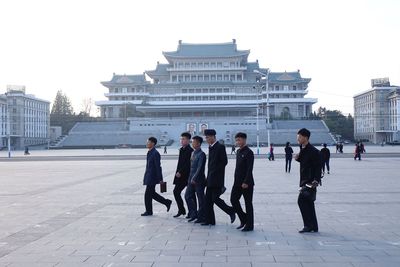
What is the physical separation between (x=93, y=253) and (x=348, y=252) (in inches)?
120

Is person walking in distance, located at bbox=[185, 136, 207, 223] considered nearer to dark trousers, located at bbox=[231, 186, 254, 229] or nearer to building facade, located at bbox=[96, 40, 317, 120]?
dark trousers, located at bbox=[231, 186, 254, 229]

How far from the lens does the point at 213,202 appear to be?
6.88 meters

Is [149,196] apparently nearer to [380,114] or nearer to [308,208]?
[308,208]

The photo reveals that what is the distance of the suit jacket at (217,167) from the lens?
669 cm

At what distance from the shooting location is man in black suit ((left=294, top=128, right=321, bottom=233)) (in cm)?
631

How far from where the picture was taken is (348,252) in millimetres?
5160

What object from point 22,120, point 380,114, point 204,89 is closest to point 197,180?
point 204,89

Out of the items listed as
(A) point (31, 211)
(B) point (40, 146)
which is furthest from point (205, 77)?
(A) point (31, 211)

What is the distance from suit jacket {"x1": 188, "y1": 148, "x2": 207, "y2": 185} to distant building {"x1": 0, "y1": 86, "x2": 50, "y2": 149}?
6697 cm

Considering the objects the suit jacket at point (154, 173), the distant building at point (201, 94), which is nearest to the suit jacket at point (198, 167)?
the suit jacket at point (154, 173)

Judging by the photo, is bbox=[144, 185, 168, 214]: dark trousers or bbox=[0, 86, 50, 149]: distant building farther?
bbox=[0, 86, 50, 149]: distant building

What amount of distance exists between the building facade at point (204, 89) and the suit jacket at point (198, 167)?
191ft

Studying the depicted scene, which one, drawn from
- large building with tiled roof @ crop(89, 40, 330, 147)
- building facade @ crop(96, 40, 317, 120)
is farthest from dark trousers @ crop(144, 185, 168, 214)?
building facade @ crop(96, 40, 317, 120)

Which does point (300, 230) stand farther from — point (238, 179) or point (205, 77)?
point (205, 77)
